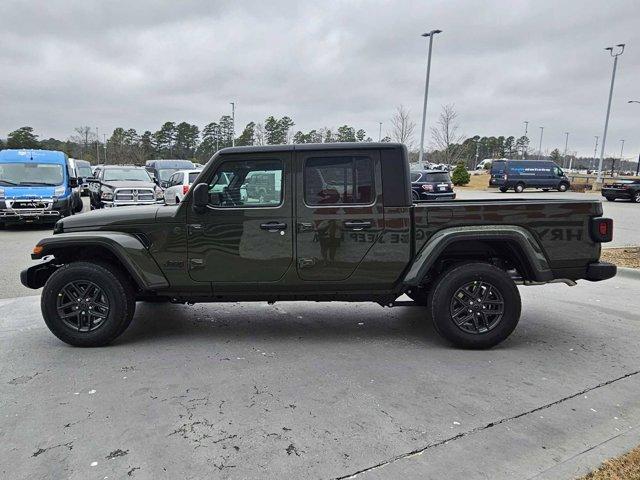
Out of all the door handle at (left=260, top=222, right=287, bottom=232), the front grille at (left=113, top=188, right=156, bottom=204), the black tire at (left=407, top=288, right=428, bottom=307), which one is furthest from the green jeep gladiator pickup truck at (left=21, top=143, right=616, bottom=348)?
the front grille at (left=113, top=188, right=156, bottom=204)

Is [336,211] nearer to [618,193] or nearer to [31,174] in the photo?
[31,174]

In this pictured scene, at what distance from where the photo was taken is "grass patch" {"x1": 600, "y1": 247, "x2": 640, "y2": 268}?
8.20m

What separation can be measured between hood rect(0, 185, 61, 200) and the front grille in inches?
75.3

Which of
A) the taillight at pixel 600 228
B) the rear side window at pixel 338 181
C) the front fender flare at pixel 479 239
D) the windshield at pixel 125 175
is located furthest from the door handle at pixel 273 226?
the windshield at pixel 125 175

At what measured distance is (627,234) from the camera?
12.6 metres

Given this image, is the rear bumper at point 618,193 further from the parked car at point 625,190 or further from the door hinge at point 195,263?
the door hinge at point 195,263

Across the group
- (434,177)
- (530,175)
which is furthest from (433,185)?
(530,175)

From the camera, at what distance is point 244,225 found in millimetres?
4438

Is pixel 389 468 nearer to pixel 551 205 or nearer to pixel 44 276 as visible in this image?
pixel 551 205

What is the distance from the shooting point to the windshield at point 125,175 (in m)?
16.4

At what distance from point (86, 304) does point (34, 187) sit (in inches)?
407

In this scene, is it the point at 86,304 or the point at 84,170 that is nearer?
the point at 86,304

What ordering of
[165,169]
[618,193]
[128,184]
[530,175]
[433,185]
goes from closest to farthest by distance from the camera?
[128,184], [433,185], [165,169], [618,193], [530,175]

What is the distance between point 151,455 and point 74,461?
43cm
